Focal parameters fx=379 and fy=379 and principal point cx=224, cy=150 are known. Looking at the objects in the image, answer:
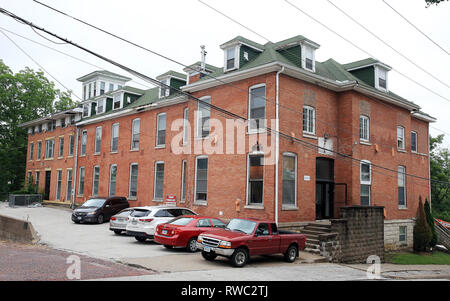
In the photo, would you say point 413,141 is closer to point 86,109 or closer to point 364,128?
point 364,128

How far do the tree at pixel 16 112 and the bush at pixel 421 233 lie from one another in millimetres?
46292

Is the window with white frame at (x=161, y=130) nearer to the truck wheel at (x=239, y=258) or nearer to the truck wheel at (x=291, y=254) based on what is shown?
the truck wheel at (x=291, y=254)

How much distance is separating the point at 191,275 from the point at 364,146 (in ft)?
50.1

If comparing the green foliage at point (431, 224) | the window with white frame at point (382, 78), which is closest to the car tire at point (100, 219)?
the window with white frame at point (382, 78)

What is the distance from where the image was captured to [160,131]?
26.9 meters

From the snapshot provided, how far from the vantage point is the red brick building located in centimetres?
1869

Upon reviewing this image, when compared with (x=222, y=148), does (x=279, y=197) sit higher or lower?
lower

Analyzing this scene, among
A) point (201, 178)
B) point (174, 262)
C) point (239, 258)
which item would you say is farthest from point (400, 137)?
point (174, 262)

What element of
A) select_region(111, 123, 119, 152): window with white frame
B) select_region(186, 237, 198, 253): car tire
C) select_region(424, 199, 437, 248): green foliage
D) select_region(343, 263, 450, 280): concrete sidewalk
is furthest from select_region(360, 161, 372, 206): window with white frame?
select_region(111, 123, 119, 152): window with white frame

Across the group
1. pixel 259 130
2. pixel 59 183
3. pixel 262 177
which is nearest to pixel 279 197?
pixel 262 177

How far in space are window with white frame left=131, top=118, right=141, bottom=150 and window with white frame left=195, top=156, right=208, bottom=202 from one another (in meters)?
8.64

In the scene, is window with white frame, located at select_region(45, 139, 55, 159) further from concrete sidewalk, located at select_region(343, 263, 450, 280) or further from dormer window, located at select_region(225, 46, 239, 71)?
concrete sidewalk, located at select_region(343, 263, 450, 280)

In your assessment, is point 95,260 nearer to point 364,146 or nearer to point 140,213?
point 140,213

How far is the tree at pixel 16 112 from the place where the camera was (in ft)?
164
